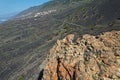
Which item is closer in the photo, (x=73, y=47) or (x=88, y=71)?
(x=88, y=71)

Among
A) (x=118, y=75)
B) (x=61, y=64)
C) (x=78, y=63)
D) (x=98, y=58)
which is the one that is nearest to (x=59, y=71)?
(x=61, y=64)

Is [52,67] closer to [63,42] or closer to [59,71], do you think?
[59,71]

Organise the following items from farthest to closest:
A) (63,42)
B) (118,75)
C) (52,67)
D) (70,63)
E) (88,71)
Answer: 1. (63,42)
2. (52,67)
3. (70,63)
4. (88,71)
5. (118,75)

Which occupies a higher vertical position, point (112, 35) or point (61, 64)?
point (112, 35)

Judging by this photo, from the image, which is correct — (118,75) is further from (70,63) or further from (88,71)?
(70,63)

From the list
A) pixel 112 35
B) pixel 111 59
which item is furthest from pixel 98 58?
pixel 112 35

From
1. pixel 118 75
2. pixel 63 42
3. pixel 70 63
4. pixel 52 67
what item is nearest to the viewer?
pixel 118 75
